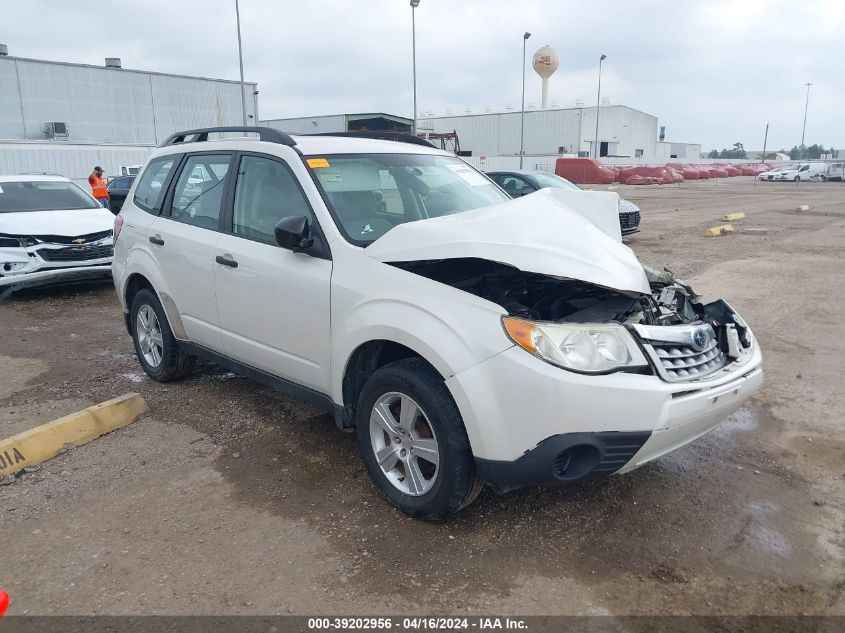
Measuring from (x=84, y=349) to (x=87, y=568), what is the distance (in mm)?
4114

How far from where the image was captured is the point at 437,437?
3.01 m

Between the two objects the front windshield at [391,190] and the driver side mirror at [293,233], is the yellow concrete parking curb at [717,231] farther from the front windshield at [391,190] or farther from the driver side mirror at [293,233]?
the driver side mirror at [293,233]

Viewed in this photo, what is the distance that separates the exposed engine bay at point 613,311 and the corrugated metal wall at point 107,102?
45361 mm

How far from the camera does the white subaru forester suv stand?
2.79 meters

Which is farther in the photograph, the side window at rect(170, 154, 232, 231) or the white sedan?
the white sedan

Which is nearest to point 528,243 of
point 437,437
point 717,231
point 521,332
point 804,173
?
point 521,332

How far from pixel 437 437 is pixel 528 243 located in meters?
1.01

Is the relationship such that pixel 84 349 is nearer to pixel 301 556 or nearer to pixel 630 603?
pixel 301 556

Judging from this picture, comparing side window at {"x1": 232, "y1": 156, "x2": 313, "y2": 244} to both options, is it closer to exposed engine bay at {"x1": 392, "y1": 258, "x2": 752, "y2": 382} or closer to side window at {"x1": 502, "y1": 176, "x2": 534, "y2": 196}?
exposed engine bay at {"x1": 392, "y1": 258, "x2": 752, "y2": 382}

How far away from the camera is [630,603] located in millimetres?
2668

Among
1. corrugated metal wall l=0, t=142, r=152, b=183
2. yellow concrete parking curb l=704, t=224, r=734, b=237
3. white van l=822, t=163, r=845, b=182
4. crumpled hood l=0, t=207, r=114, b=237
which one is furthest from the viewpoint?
white van l=822, t=163, r=845, b=182

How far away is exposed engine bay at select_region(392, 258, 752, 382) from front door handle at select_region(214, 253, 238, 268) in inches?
54.2

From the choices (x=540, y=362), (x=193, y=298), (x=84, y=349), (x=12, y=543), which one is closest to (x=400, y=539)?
(x=540, y=362)

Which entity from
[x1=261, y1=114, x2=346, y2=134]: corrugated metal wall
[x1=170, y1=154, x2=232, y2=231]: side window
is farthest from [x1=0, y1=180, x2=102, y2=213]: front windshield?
[x1=261, y1=114, x2=346, y2=134]: corrugated metal wall
